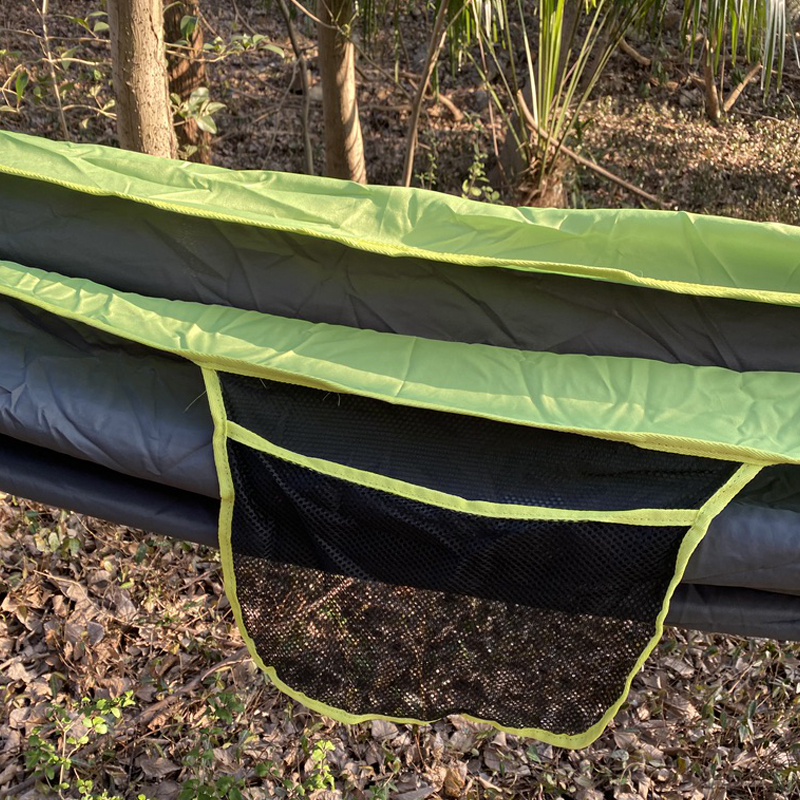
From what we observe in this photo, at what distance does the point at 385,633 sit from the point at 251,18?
16.8 feet

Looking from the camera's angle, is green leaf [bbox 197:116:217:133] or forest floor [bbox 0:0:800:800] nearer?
forest floor [bbox 0:0:800:800]

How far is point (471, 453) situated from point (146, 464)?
46 cm

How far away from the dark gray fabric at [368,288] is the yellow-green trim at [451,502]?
10.1 inches

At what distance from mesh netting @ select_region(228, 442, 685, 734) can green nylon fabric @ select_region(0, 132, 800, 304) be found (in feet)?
1.19

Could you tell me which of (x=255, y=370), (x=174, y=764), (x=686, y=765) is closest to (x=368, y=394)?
(x=255, y=370)

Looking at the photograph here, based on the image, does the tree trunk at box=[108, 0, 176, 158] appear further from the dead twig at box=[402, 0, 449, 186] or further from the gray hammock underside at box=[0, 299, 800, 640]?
the dead twig at box=[402, 0, 449, 186]

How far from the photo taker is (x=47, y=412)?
122cm

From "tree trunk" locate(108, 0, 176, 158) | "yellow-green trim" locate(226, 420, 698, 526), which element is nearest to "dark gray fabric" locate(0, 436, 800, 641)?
"yellow-green trim" locate(226, 420, 698, 526)

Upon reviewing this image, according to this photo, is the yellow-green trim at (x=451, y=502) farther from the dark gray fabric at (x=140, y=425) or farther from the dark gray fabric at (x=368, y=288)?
the dark gray fabric at (x=368, y=288)

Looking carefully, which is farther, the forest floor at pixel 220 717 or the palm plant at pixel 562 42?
the palm plant at pixel 562 42

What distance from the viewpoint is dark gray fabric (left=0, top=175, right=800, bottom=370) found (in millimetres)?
1202

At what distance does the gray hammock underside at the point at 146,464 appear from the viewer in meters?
1.06

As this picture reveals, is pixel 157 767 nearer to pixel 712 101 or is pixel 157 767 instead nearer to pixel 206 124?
pixel 206 124

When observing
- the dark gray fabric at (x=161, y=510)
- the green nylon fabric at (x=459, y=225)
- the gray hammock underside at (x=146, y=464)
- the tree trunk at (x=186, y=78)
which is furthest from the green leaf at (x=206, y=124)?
the dark gray fabric at (x=161, y=510)
